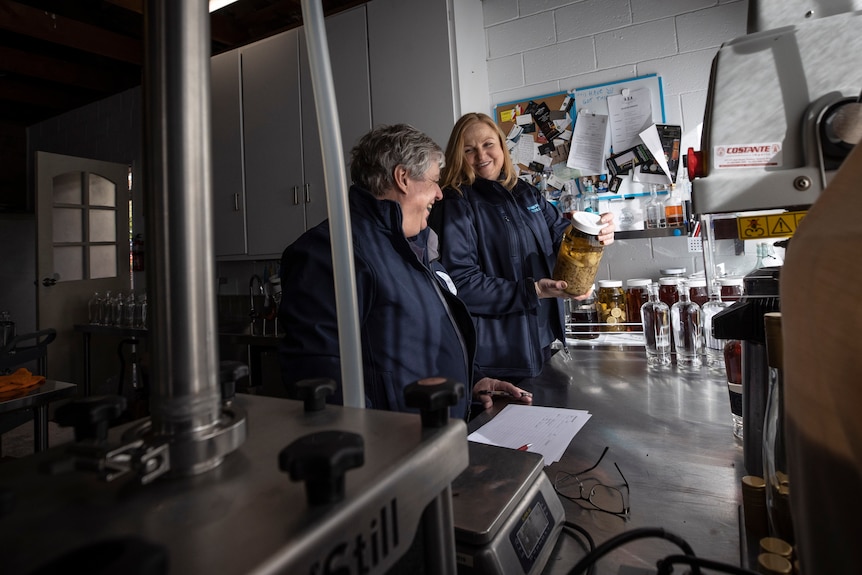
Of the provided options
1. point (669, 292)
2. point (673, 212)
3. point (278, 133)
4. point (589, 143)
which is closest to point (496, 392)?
point (669, 292)

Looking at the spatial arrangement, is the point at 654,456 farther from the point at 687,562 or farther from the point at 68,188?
the point at 68,188

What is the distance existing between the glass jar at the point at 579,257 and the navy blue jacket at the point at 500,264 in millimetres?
241

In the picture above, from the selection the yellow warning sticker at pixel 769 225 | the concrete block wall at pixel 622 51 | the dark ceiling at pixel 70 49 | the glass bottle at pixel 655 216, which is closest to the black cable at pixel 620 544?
the yellow warning sticker at pixel 769 225

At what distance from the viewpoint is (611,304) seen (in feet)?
6.45

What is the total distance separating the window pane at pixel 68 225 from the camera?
12.5 ft

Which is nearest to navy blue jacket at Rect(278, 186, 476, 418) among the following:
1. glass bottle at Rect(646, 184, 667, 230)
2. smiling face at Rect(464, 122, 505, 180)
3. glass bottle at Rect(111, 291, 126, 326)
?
smiling face at Rect(464, 122, 505, 180)

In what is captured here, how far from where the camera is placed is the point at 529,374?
161 centimetres

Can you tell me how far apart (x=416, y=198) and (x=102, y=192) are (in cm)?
386

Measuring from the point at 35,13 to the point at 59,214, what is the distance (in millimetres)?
1511

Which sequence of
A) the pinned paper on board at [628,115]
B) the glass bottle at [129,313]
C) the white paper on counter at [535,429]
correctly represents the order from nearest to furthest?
the white paper on counter at [535,429] → the pinned paper on board at [628,115] → the glass bottle at [129,313]

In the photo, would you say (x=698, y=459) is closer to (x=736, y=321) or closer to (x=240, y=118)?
(x=736, y=321)

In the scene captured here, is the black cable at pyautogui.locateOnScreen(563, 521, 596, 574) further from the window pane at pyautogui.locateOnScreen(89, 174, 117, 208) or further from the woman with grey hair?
the window pane at pyautogui.locateOnScreen(89, 174, 117, 208)

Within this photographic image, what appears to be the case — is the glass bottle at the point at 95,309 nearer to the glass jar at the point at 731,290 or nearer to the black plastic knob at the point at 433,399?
the glass jar at the point at 731,290

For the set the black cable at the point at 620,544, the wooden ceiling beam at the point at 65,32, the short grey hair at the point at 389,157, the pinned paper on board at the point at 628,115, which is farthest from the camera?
the wooden ceiling beam at the point at 65,32
